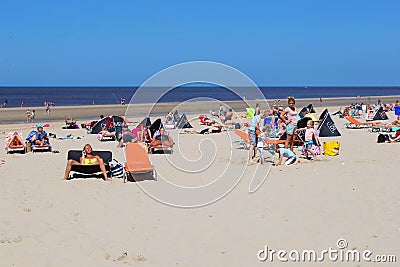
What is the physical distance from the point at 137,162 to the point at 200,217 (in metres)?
3.01

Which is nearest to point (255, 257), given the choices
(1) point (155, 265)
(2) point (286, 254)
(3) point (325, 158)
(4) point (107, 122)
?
(2) point (286, 254)

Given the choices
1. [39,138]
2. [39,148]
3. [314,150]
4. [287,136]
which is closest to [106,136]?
[39,138]

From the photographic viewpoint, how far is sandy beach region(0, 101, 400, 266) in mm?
5383

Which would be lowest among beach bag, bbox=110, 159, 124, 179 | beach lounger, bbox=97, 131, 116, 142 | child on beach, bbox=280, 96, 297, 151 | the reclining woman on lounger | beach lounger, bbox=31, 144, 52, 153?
beach bag, bbox=110, 159, 124, 179

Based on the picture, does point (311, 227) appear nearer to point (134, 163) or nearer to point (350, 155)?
point (134, 163)

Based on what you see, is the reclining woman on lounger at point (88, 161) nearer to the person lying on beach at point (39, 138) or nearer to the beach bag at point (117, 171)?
the beach bag at point (117, 171)

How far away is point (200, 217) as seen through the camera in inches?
267

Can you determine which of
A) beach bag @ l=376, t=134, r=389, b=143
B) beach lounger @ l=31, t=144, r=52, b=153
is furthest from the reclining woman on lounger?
A: beach bag @ l=376, t=134, r=389, b=143

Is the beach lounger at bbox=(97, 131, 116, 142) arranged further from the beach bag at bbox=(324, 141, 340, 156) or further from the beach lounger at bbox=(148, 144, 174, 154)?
the beach bag at bbox=(324, 141, 340, 156)

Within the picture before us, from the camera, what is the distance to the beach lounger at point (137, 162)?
9.26 m
